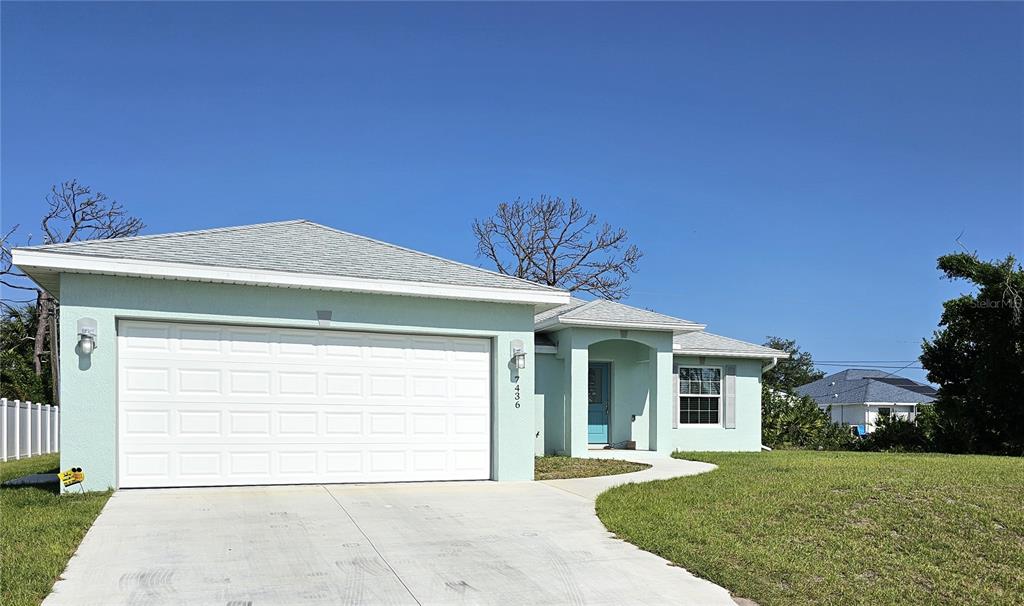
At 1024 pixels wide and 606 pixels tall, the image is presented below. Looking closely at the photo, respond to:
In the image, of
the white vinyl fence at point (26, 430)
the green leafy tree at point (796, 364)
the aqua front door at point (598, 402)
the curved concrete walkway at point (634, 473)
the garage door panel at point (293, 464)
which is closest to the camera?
the garage door panel at point (293, 464)

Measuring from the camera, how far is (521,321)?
12.8m

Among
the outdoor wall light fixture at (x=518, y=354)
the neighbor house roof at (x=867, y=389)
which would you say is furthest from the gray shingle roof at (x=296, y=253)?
the neighbor house roof at (x=867, y=389)

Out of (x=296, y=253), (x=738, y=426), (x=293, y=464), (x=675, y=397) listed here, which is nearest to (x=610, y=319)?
(x=675, y=397)

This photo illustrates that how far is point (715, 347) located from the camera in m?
20.7

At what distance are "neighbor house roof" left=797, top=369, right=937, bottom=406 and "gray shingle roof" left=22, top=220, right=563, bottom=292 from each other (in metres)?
34.6

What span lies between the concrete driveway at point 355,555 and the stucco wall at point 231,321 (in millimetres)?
1113

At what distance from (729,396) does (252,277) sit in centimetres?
1386

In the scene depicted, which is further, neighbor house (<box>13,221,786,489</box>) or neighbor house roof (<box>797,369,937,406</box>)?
neighbor house roof (<box>797,369,937,406</box>)

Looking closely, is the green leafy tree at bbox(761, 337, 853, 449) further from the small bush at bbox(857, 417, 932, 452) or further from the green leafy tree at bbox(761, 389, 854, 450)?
the small bush at bbox(857, 417, 932, 452)

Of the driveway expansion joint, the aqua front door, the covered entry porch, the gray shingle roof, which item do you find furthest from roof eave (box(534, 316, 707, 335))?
the driveway expansion joint

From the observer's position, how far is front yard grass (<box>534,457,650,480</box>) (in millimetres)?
13391

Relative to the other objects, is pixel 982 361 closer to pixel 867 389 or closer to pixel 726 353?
pixel 726 353

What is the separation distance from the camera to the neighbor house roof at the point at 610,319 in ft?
56.1

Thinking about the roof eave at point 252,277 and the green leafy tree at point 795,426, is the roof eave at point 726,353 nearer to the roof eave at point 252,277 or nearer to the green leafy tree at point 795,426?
the green leafy tree at point 795,426
